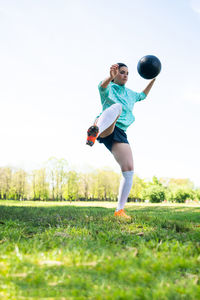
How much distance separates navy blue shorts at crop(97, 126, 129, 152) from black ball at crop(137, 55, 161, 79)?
3.99 ft

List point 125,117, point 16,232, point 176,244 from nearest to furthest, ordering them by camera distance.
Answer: point 176,244 < point 16,232 < point 125,117

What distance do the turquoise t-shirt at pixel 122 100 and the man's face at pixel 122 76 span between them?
3.3 inches

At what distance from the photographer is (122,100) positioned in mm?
4578

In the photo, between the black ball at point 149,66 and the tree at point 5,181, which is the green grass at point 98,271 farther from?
the tree at point 5,181

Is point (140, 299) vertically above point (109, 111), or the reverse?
point (109, 111)

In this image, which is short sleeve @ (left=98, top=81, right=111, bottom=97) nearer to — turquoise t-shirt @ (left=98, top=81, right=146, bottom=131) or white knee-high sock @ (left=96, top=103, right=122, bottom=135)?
turquoise t-shirt @ (left=98, top=81, right=146, bottom=131)

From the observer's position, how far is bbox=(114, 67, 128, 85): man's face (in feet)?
15.2

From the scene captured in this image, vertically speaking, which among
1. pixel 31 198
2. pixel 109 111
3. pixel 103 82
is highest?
pixel 103 82

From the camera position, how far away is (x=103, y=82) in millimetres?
3936

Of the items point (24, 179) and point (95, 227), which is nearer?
point (95, 227)

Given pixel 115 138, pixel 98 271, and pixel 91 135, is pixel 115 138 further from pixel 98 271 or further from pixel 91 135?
pixel 98 271

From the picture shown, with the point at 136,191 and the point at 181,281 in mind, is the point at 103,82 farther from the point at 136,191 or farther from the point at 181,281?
the point at 136,191

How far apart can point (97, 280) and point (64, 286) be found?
202 millimetres

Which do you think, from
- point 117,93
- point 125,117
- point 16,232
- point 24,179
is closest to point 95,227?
point 16,232
